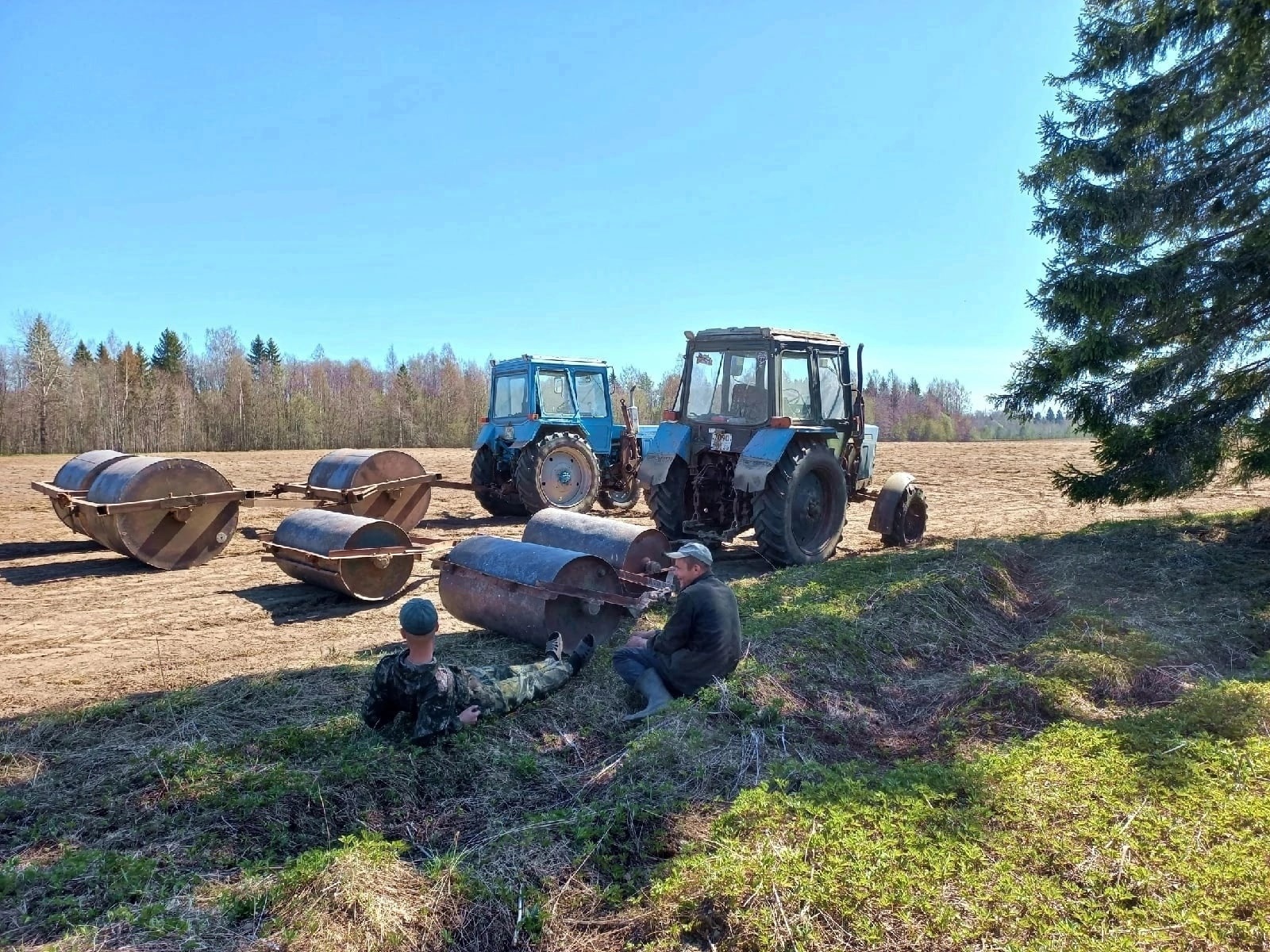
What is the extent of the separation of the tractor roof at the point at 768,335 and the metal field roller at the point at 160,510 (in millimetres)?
5085

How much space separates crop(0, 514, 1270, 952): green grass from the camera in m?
2.74

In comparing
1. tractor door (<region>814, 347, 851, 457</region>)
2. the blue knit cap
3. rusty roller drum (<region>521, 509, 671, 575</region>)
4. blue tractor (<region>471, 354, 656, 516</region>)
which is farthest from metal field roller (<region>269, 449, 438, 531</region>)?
the blue knit cap

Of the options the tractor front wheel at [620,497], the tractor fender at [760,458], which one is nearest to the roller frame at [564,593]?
the tractor fender at [760,458]

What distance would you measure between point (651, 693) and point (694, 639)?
37 centimetres

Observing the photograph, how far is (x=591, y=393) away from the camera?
12.5 metres

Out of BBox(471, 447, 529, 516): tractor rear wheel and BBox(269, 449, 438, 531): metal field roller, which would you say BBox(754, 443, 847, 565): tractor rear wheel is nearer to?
BBox(269, 449, 438, 531): metal field roller

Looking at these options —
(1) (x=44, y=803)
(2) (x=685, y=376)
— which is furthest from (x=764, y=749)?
(2) (x=685, y=376)

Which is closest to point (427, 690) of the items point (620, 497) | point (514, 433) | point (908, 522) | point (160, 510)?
point (160, 510)

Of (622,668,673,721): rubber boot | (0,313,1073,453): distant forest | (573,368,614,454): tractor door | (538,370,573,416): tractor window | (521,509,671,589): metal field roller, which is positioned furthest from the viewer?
(0,313,1073,453): distant forest

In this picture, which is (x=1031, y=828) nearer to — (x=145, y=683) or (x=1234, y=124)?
(x=145, y=683)

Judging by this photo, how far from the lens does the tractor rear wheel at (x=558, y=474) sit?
11.3 meters

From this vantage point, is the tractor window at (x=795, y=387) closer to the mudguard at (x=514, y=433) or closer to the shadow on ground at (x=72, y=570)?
the mudguard at (x=514, y=433)

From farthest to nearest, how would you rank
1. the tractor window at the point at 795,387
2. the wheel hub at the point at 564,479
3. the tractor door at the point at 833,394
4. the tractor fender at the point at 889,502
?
1. the wheel hub at the point at 564,479
2. the tractor fender at the point at 889,502
3. the tractor door at the point at 833,394
4. the tractor window at the point at 795,387

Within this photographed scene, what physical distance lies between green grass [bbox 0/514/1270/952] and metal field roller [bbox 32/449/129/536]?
515 cm
